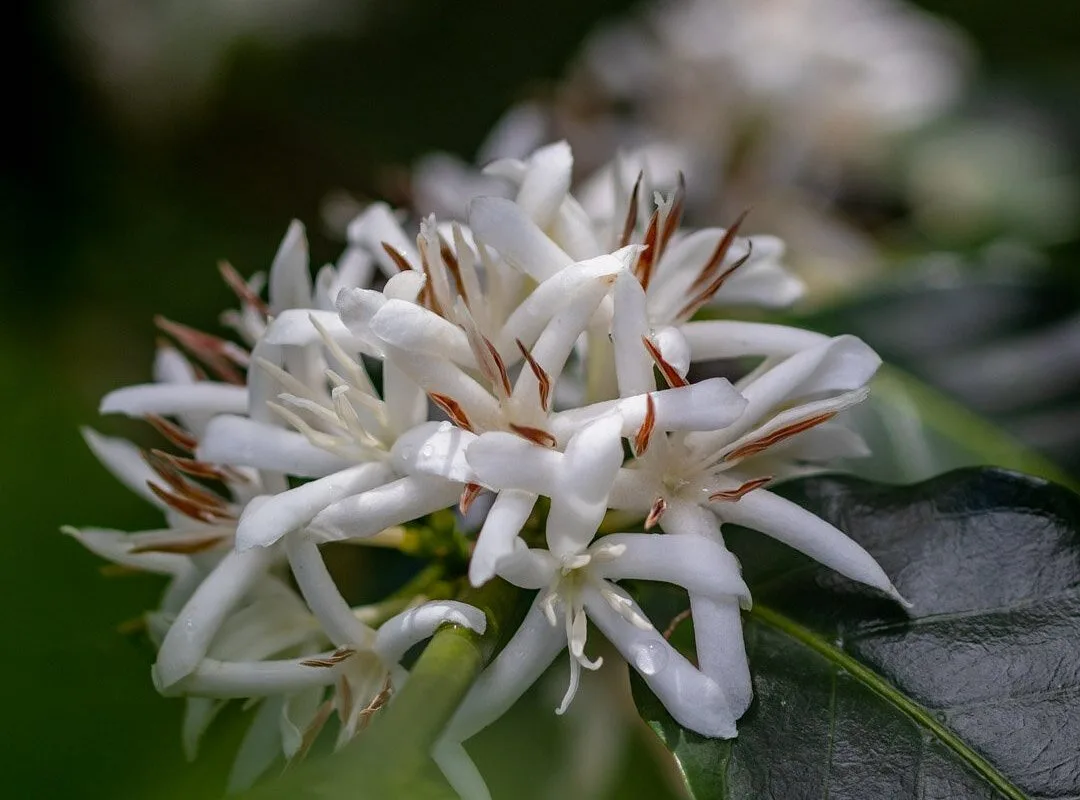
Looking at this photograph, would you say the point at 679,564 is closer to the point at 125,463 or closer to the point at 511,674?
the point at 511,674

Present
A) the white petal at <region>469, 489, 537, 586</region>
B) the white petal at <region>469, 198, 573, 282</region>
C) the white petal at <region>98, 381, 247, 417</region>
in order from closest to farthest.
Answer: the white petal at <region>469, 489, 537, 586</region>, the white petal at <region>469, 198, 573, 282</region>, the white petal at <region>98, 381, 247, 417</region>

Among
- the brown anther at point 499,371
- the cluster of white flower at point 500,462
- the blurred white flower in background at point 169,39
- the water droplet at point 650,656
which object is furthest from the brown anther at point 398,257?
the blurred white flower in background at point 169,39

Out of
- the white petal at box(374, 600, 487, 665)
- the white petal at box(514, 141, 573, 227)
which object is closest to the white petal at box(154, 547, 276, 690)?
the white petal at box(374, 600, 487, 665)

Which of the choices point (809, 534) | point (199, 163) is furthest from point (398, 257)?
point (199, 163)

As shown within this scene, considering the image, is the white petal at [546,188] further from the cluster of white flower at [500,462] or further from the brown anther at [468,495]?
the brown anther at [468,495]

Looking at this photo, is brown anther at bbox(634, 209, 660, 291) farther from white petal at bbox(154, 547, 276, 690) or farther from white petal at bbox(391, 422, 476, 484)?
white petal at bbox(154, 547, 276, 690)

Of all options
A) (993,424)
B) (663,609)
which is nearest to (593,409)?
(663,609)
